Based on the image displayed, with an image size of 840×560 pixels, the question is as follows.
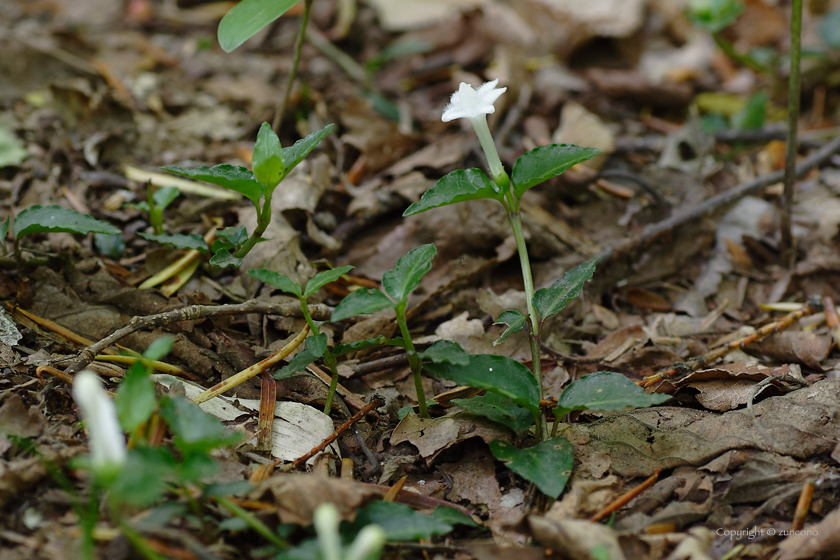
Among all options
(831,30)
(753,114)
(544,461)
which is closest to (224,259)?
(544,461)

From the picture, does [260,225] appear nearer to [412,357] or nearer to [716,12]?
[412,357]

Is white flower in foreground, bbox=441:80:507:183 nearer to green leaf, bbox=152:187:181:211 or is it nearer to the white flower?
the white flower

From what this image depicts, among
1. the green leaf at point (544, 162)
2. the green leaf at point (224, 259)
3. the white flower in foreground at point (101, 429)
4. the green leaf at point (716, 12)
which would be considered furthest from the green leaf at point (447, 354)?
the green leaf at point (716, 12)

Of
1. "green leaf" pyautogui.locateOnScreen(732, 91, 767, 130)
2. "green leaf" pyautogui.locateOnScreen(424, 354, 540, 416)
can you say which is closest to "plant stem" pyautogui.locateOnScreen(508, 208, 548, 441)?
"green leaf" pyautogui.locateOnScreen(424, 354, 540, 416)

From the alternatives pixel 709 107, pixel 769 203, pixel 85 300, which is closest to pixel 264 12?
pixel 85 300

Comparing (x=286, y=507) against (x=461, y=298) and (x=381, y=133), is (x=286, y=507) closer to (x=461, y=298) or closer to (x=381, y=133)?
(x=461, y=298)

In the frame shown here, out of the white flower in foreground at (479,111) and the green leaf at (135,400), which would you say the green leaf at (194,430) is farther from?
the white flower in foreground at (479,111)
